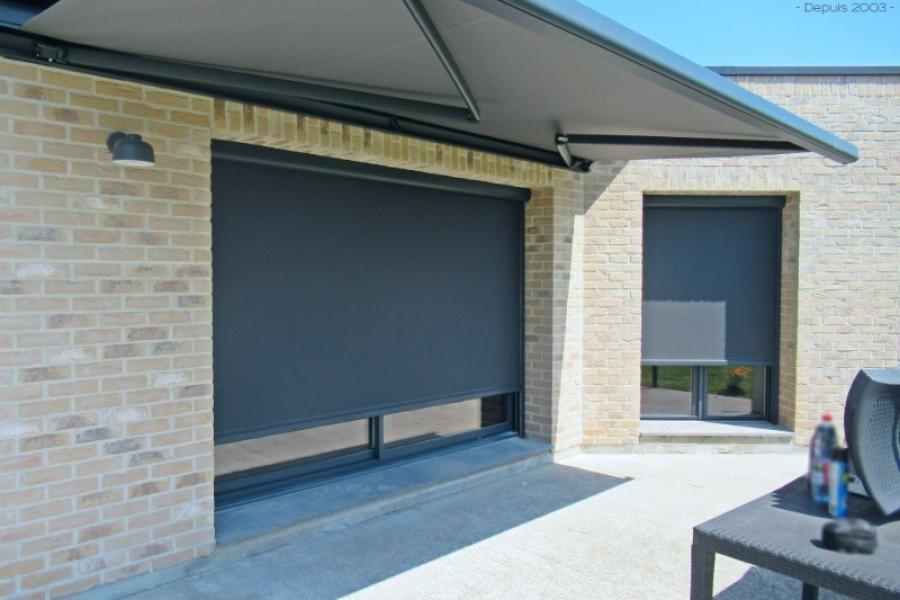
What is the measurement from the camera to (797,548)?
8.48 ft

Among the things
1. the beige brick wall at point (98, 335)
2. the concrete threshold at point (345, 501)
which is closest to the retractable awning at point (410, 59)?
the beige brick wall at point (98, 335)

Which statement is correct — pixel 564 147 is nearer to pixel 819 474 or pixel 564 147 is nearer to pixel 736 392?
pixel 819 474

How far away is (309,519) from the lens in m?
4.22

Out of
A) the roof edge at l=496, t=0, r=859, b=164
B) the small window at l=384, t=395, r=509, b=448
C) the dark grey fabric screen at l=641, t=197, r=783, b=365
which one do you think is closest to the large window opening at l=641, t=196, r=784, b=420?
the dark grey fabric screen at l=641, t=197, r=783, b=365

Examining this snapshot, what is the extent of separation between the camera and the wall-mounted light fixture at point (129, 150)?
10.3 feet

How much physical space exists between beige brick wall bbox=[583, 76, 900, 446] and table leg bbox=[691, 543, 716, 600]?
3763 mm

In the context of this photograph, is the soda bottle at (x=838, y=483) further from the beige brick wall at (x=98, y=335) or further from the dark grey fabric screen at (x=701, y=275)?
the dark grey fabric screen at (x=701, y=275)

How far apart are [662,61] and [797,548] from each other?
215 centimetres

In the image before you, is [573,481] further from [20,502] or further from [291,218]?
[20,502]

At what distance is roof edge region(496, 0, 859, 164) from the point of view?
2.45m

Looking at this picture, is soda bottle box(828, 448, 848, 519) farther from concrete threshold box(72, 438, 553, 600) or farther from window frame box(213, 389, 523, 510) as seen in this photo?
window frame box(213, 389, 523, 510)

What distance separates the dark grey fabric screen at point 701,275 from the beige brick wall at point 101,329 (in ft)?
14.1

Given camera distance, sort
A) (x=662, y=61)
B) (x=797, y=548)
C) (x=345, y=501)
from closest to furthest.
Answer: (x=797, y=548), (x=662, y=61), (x=345, y=501)

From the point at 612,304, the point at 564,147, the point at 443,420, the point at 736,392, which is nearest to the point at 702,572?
the point at 443,420
